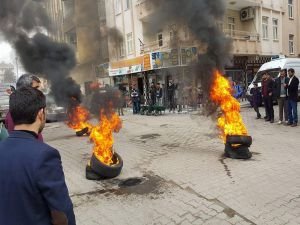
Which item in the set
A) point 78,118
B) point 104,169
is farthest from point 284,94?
point 104,169

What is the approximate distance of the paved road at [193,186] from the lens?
402 cm

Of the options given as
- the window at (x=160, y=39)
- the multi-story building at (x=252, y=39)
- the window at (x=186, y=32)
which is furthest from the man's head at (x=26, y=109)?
the multi-story building at (x=252, y=39)

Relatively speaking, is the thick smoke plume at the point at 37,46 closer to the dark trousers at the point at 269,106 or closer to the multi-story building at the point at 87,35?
the multi-story building at the point at 87,35

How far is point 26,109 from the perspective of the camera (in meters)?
1.79

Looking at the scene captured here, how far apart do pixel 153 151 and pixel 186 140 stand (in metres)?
1.46

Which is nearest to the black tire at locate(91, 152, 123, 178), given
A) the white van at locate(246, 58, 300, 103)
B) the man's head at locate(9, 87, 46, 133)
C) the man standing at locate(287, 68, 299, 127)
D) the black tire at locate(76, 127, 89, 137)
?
the man's head at locate(9, 87, 46, 133)

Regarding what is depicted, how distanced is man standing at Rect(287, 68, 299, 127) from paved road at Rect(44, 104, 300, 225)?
6.94 feet

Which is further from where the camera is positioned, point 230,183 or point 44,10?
point 44,10

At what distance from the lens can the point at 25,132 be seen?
1759mm

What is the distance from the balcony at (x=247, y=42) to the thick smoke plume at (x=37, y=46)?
1633 cm

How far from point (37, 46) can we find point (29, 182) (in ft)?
24.2

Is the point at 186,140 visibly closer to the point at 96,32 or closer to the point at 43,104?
the point at 96,32

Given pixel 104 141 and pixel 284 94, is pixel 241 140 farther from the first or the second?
pixel 284 94

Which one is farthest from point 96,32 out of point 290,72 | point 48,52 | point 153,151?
point 290,72
